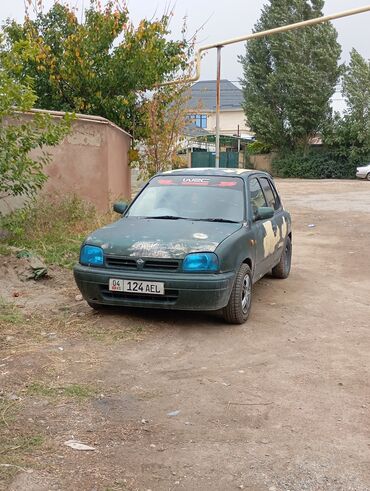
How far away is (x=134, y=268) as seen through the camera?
583cm

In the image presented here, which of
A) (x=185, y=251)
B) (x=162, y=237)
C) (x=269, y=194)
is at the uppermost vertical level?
(x=269, y=194)

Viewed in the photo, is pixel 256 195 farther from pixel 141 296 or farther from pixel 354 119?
pixel 354 119

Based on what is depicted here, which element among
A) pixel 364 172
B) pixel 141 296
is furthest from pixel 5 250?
pixel 364 172

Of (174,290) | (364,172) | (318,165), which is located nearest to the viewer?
(174,290)

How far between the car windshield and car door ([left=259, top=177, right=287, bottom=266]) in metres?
0.90

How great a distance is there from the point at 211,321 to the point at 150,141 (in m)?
9.44

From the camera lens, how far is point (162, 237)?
19.5ft

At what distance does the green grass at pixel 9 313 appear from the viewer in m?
5.88

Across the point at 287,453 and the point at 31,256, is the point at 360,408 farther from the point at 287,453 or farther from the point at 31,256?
the point at 31,256

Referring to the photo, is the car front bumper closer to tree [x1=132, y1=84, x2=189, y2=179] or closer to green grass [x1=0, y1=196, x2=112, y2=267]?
green grass [x1=0, y1=196, x2=112, y2=267]

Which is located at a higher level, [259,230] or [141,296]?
[259,230]

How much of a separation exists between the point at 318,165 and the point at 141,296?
3713cm

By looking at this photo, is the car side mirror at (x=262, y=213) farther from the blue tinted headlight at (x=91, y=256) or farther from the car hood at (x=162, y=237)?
the blue tinted headlight at (x=91, y=256)

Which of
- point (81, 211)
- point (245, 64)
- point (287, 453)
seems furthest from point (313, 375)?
point (245, 64)
